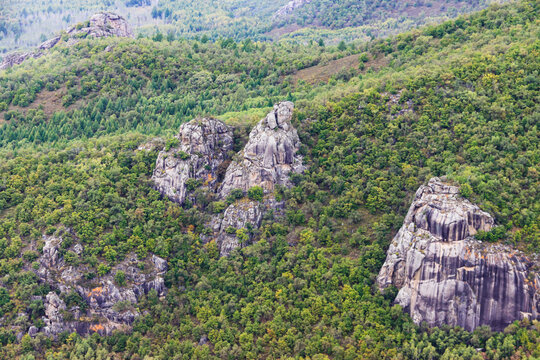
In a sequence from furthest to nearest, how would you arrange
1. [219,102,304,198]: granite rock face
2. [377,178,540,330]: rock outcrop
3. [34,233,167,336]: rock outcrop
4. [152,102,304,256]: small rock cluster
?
1. [219,102,304,198]: granite rock face
2. [152,102,304,256]: small rock cluster
3. [34,233,167,336]: rock outcrop
4. [377,178,540,330]: rock outcrop

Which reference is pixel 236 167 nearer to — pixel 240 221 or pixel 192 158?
pixel 192 158

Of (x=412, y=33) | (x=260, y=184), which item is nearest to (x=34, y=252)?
(x=260, y=184)

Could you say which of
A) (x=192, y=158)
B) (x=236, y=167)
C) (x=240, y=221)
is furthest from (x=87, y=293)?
(x=236, y=167)

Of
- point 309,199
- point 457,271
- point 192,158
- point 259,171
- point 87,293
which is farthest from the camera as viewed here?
point 192,158

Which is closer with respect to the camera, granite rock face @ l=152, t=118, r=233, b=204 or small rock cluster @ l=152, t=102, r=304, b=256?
small rock cluster @ l=152, t=102, r=304, b=256

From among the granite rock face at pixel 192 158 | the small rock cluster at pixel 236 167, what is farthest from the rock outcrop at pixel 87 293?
the granite rock face at pixel 192 158

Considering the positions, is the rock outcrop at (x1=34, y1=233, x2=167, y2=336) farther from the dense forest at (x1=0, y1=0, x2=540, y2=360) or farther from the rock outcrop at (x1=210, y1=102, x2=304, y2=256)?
the rock outcrop at (x1=210, y1=102, x2=304, y2=256)

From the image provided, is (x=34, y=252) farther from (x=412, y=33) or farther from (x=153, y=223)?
(x=412, y=33)

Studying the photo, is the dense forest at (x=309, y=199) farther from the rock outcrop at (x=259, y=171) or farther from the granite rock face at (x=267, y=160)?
the granite rock face at (x=267, y=160)

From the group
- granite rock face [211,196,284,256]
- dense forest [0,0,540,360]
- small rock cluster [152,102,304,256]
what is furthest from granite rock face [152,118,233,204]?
granite rock face [211,196,284,256]
